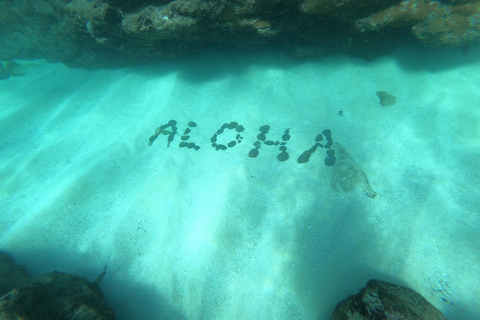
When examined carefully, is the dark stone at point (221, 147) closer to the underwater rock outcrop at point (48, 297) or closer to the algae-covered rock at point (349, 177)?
the algae-covered rock at point (349, 177)

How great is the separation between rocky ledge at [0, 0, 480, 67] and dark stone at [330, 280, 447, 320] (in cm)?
513

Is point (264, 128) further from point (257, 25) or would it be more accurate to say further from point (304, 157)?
point (257, 25)

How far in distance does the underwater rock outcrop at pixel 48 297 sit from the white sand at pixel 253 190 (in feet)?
1.29

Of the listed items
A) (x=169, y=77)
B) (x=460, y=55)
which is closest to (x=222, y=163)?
(x=169, y=77)

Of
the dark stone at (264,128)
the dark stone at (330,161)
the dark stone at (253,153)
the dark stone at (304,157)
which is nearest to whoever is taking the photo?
the dark stone at (330,161)

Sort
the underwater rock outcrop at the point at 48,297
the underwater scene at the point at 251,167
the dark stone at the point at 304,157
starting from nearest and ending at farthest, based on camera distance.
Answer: the underwater rock outcrop at the point at 48,297, the underwater scene at the point at 251,167, the dark stone at the point at 304,157

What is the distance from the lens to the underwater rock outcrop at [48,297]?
238 centimetres

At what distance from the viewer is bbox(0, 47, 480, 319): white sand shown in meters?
3.41

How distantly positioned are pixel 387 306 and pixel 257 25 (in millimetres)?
5572

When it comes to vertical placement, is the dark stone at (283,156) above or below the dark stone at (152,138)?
below

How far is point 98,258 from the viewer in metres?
3.87

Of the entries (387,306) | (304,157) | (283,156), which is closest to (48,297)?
(387,306)

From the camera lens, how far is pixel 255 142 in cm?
520

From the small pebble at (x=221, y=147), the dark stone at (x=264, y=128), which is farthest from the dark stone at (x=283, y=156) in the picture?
the small pebble at (x=221, y=147)
